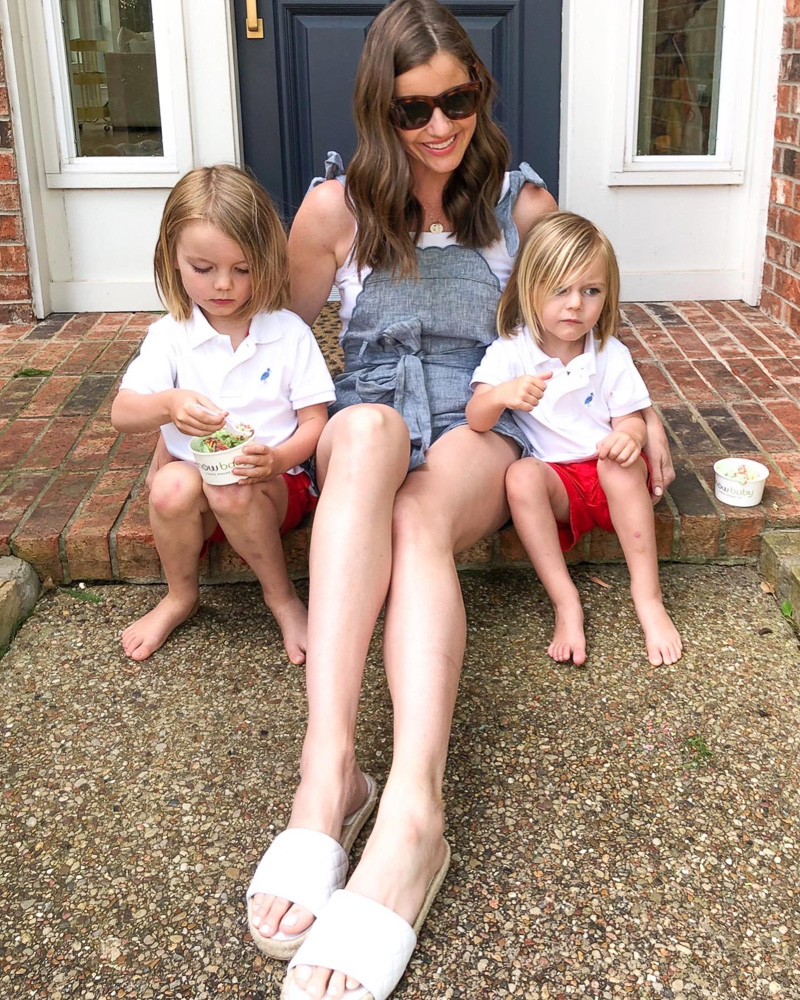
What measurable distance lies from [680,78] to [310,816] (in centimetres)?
312

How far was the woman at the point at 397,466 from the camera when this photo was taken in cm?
141

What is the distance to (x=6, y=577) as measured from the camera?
7.17 ft

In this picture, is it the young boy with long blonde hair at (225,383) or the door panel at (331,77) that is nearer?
the young boy with long blonde hair at (225,383)

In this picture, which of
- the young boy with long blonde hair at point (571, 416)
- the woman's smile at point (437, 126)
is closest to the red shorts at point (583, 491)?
the young boy with long blonde hair at point (571, 416)

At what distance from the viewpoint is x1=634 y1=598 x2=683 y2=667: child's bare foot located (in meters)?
2.01

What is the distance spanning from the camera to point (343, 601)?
5.32 feet

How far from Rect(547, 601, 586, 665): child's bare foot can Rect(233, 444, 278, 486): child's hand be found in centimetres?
65

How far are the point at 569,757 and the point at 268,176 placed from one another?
2.63 meters

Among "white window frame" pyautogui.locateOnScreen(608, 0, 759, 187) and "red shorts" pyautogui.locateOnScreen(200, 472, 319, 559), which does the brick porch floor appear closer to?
"red shorts" pyautogui.locateOnScreen(200, 472, 319, 559)

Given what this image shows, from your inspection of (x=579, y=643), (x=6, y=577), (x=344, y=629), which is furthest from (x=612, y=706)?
(x=6, y=577)

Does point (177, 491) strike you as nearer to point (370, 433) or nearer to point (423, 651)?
point (370, 433)

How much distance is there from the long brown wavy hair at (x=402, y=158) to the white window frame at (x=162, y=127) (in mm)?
1733

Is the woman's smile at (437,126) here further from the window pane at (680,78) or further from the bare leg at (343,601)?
the window pane at (680,78)

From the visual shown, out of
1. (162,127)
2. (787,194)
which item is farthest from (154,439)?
(787,194)
